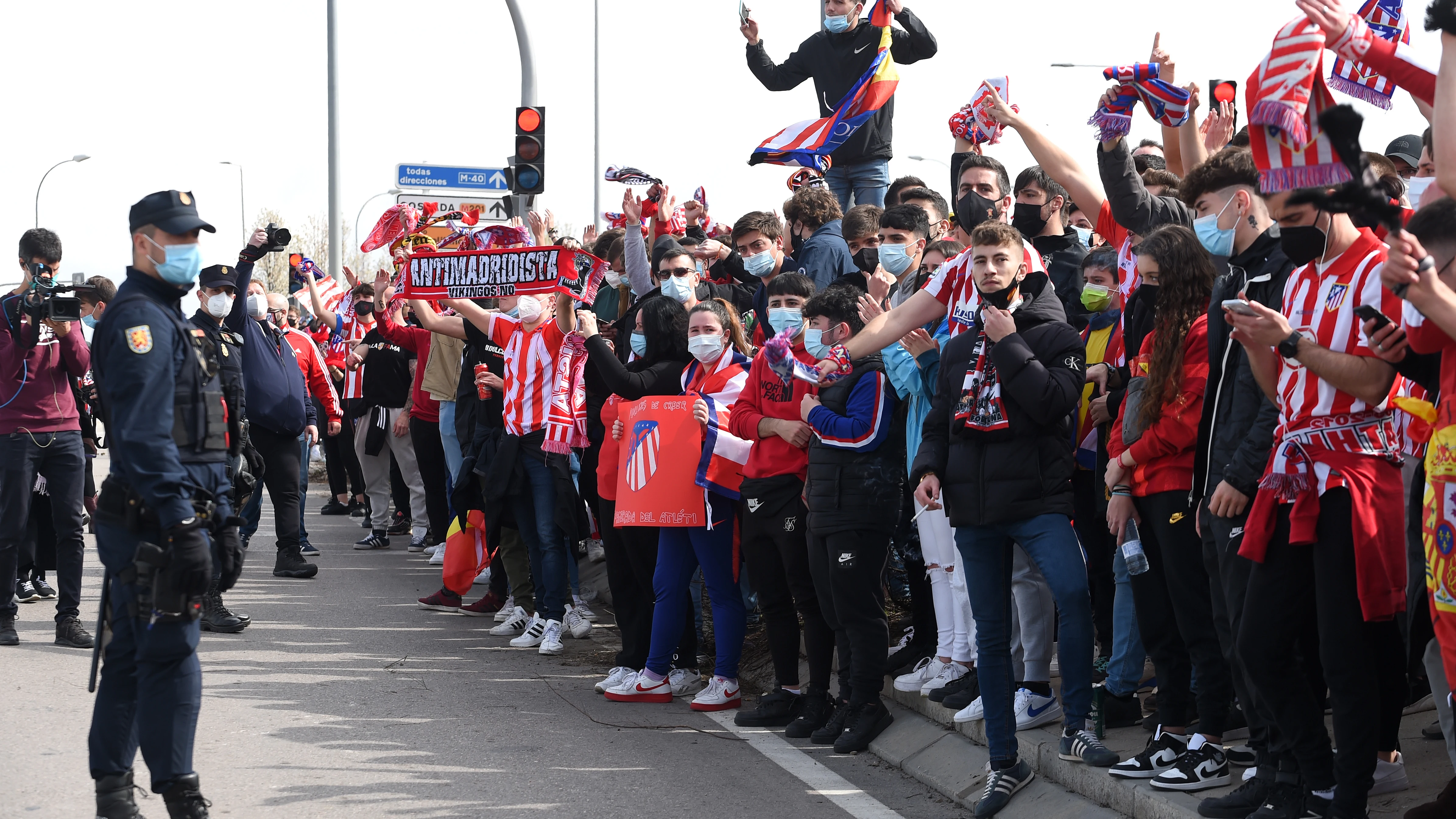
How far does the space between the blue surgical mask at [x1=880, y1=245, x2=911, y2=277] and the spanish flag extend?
3.76 metres

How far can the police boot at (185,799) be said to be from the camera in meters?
4.86

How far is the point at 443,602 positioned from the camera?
10414 mm

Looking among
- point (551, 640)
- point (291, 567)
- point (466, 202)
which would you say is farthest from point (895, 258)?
point (466, 202)

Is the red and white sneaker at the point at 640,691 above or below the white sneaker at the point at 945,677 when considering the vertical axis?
below

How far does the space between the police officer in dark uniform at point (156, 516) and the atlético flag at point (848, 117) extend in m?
5.09

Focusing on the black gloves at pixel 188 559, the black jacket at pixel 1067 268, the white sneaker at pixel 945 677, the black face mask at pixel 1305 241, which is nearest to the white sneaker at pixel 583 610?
the white sneaker at pixel 945 677

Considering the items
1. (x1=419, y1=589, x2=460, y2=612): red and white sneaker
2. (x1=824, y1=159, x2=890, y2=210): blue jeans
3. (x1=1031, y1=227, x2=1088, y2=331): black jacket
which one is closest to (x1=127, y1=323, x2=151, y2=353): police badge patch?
(x1=1031, y1=227, x2=1088, y2=331): black jacket

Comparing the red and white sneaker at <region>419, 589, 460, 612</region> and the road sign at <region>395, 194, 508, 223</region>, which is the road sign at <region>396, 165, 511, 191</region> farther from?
the red and white sneaker at <region>419, 589, 460, 612</region>

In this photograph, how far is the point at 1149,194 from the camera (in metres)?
6.01

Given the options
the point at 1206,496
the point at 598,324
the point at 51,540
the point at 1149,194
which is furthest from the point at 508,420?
the point at 1206,496

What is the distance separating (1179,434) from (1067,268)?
6.29ft

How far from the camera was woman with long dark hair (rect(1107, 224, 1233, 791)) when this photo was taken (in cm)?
525

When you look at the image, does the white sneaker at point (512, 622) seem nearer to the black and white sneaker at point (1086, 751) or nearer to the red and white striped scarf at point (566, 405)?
the red and white striped scarf at point (566, 405)

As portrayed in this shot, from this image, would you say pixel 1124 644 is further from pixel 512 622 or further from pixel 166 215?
pixel 512 622
